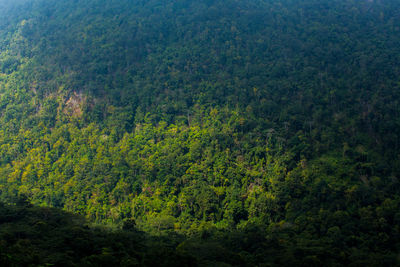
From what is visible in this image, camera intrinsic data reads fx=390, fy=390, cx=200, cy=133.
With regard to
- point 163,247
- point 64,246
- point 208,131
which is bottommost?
point 163,247

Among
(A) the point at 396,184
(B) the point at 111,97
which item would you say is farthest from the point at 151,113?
(A) the point at 396,184

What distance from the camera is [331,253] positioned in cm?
3494

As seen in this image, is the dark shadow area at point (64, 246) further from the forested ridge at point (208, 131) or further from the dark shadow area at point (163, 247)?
the forested ridge at point (208, 131)

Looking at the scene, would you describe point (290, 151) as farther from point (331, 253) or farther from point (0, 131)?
point (0, 131)

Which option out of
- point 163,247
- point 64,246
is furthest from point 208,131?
Answer: point 64,246

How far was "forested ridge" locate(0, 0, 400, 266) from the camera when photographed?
133 ft

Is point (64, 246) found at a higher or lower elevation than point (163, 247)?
higher

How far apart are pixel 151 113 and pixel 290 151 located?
29.5 meters

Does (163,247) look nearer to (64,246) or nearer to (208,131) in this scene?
(64,246)

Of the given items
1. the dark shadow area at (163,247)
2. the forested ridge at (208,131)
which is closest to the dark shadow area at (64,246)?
the dark shadow area at (163,247)

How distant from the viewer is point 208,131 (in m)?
64.0

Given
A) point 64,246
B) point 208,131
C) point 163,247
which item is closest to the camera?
point 64,246

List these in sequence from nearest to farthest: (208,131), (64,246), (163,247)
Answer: (64,246) → (163,247) → (208,131)

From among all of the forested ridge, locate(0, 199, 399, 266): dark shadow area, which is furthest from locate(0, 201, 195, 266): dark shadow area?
the forested ridge
